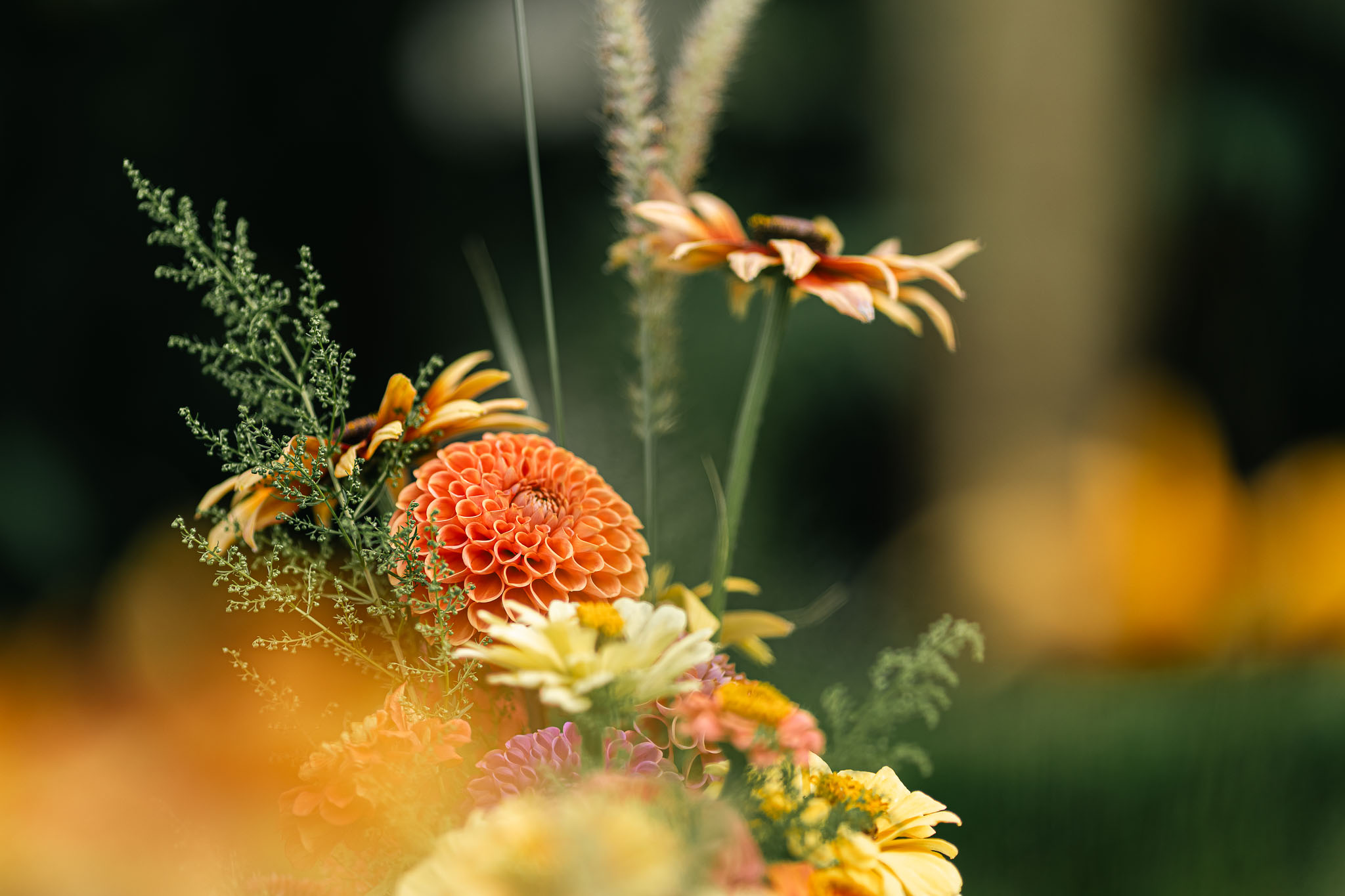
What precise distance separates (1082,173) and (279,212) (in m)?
1.16

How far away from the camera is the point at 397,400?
29 centimetres

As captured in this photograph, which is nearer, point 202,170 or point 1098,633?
point 1098,633

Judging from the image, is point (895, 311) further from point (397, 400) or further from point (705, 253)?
point (397, 400)

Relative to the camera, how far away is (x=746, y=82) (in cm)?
150

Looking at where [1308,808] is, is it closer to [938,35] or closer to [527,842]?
[527,842]

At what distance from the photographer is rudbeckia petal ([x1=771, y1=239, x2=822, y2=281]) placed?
1.11 feet

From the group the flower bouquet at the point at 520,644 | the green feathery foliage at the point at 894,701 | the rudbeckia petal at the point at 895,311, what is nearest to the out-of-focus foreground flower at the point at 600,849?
the flower bouquet at the point at 520,644

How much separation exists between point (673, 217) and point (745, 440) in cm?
8

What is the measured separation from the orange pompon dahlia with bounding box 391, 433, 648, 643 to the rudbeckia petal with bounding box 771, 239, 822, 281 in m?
0.10

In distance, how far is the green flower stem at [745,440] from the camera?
0.33 meters

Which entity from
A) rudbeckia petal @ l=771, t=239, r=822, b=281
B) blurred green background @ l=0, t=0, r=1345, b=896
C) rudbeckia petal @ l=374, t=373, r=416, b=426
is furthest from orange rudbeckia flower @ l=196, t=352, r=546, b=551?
blurred green background @ l=0, t=0, r=1345, b=896

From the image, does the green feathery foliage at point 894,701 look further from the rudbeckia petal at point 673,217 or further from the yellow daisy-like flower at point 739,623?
the rudbeckia petal at point 673,217

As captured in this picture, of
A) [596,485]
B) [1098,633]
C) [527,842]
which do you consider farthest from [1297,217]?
[527,842]

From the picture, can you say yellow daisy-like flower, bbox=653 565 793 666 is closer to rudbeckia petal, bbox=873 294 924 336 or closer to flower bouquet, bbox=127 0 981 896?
flower bouquet, bbox=127 0 981 896
